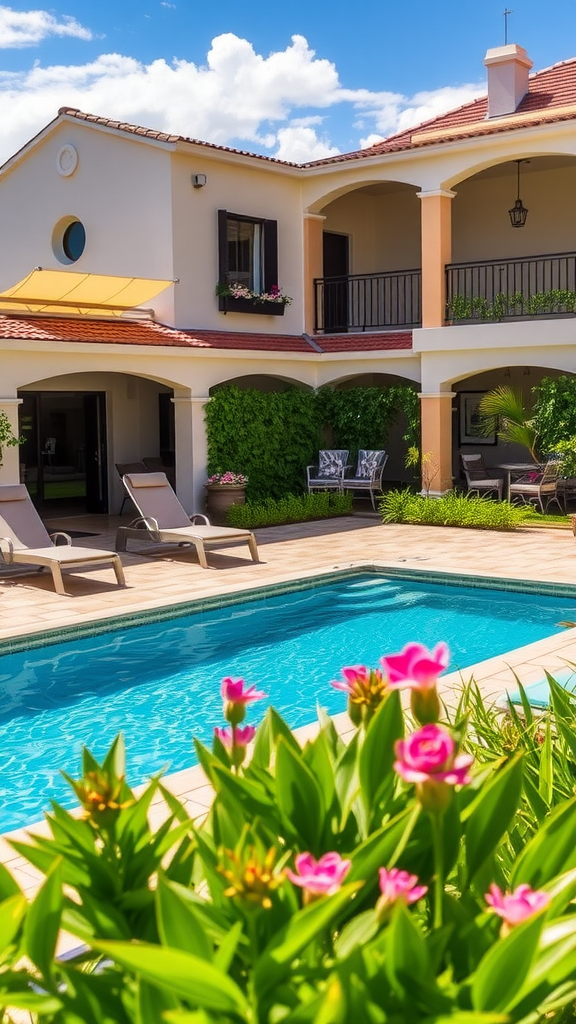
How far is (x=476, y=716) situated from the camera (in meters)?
5.00

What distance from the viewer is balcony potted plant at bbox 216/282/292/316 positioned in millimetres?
20219

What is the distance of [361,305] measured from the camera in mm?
24250

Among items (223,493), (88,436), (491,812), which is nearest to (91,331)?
(223,493)

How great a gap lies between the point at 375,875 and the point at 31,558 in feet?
35.8

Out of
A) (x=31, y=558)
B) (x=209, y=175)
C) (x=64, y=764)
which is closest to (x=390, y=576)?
(x=31, y=558)

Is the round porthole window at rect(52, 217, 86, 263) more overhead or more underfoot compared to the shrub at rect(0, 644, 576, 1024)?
more overhead

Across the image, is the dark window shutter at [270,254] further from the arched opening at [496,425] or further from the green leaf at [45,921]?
the green leaf at [45,921]

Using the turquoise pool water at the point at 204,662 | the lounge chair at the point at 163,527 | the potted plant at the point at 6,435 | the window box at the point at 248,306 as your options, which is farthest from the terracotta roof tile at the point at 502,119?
the turquoise pool water at the point at 204,662

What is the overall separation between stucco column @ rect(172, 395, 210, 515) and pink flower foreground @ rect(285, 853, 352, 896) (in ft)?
56.3

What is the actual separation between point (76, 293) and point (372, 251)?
9407 mm

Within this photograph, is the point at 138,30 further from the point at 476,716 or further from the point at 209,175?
the point at 476,716

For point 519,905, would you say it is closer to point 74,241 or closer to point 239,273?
point 239,273

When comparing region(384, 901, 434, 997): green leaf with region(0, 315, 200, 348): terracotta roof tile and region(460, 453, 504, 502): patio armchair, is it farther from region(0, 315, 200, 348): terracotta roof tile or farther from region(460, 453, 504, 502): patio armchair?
region(460, 453, 504, 502): patio armchair

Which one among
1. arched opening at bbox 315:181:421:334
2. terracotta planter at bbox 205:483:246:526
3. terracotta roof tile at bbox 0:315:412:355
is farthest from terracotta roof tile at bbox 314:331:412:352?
terracotta planter at bbox 205:483:246:526
